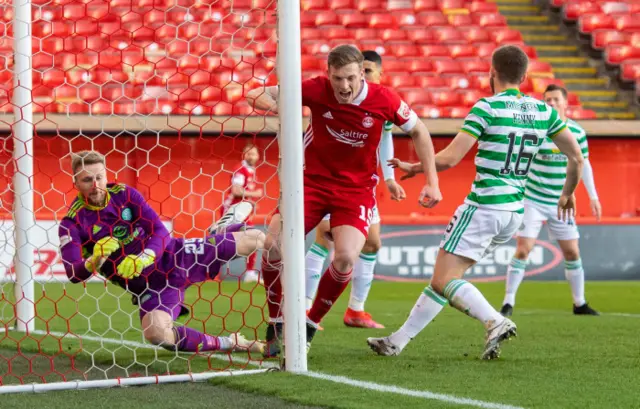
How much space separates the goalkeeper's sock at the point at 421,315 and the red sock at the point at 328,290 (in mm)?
389

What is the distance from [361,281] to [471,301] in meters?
2.24

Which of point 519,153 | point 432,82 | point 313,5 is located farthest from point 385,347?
point 313,5

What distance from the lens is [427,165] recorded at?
508cm

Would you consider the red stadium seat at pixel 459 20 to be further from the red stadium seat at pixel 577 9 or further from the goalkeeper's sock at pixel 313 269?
the goalkeeper's sock at pixel 313 269

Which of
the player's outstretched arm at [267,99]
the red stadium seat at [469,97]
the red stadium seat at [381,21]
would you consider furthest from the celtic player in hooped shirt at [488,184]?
the red stadium seat at [381,21]

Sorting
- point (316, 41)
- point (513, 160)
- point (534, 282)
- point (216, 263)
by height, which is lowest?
point (534, 282)

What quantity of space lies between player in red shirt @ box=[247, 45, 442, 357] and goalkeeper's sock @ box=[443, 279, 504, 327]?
53 centimetres

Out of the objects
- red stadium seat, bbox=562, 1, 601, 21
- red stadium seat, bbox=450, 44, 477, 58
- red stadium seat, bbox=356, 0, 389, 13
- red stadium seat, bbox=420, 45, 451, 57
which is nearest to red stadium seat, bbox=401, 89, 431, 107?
red stadium seat, bbox=420, 45, 451, 57

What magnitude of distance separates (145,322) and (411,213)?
9002mm

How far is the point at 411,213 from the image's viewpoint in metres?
14.0

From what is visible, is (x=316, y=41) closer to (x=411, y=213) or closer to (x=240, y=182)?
(x=411, y=213)

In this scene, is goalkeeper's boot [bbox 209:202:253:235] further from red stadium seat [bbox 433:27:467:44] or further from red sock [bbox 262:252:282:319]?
red stadium seat [bbox 433:27:467:44]

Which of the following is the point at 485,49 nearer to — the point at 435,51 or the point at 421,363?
the point at 435,51

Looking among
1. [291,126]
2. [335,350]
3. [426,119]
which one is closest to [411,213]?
[426,119]
